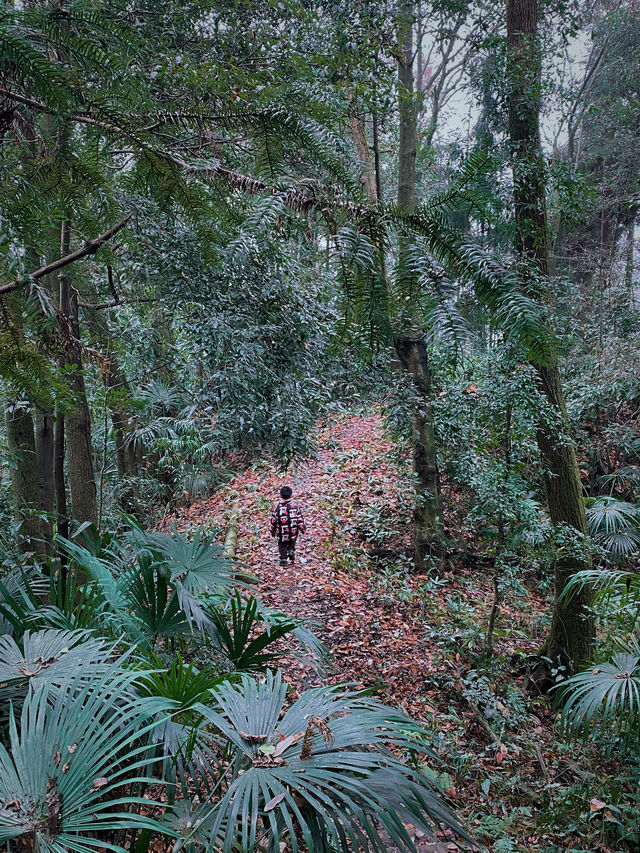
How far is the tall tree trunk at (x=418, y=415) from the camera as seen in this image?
280 inches

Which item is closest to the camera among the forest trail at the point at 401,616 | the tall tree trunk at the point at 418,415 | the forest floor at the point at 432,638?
the forest floor at the point at 432,638

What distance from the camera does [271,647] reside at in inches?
211

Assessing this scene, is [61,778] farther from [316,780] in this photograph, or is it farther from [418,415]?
[418,415]

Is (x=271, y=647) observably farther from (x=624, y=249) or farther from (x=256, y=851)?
(x=624, y=249)

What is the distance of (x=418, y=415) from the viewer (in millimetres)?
7223

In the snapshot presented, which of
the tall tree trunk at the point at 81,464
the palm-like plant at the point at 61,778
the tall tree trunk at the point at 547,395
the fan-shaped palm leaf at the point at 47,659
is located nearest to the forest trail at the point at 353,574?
the tall tree trunk at the point at 547,395

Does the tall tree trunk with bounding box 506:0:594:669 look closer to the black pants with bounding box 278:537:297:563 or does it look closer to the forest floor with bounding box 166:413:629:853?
the forest floor with bounding box 166:413:629:853

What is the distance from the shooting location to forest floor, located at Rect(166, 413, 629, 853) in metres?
4.12

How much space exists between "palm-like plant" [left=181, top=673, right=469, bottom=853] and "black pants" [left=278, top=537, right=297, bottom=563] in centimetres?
555

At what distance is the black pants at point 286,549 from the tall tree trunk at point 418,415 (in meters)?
1.84

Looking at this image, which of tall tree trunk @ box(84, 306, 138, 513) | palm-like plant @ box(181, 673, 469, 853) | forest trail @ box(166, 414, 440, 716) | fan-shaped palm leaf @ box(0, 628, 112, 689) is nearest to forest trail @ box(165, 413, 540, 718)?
forest trail @ box(166, 414, 440, 716)

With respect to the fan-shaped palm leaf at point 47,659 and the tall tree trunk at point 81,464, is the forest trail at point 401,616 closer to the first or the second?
the fan-shaped palm leaf at point 47,659

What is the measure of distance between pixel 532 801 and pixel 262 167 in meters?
4.94

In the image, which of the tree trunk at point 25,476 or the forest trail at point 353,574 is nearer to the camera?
the tree trunk at point 25,476
